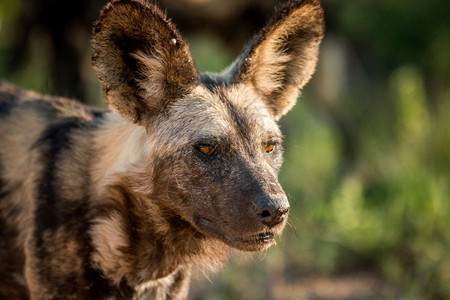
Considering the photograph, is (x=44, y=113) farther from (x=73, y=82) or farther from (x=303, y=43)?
(x=73, y=82)

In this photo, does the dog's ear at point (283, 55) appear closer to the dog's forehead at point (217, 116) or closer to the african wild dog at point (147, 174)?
the african wild dog at point (147, 174)

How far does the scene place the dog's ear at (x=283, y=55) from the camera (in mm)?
3281

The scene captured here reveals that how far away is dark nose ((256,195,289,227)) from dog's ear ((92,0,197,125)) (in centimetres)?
67

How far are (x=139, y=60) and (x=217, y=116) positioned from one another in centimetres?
41

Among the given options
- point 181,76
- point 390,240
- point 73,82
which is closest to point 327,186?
point 390,240

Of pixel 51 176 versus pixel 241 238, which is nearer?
pixel 241 238

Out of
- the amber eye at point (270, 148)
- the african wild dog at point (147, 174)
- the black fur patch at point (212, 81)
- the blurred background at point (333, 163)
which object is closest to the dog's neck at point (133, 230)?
the african wild dog at point (147, 174)

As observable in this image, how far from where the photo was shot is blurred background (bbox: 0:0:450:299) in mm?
5191

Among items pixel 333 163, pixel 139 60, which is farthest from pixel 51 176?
pixel 333 163

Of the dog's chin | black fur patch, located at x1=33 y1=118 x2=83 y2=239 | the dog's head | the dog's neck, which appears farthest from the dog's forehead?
black fur patch, located at x1=33 y1=118 x2=83 y2=239

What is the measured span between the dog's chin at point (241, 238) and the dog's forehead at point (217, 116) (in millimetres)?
366

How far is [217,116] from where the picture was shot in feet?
10.1

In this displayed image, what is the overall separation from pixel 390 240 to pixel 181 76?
2.96 meters

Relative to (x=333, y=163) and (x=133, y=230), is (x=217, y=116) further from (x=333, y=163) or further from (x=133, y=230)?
(x=333, y=163)
